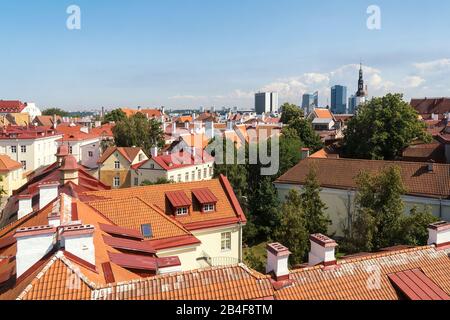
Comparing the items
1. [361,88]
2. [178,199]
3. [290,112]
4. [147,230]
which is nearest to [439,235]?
[147,230]

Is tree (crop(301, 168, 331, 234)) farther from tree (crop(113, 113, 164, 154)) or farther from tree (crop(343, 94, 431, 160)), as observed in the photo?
tree (crop(113, 113, 164, 154))

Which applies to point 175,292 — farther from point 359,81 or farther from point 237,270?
point 359,81

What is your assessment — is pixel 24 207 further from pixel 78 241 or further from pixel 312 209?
pixel 312 209

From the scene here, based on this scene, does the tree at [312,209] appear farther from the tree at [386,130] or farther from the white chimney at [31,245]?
A: the tree at [386,130]

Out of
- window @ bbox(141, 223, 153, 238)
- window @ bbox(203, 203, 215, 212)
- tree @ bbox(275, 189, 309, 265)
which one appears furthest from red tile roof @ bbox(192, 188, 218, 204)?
window @ bbox(141, 223, 153, 238)

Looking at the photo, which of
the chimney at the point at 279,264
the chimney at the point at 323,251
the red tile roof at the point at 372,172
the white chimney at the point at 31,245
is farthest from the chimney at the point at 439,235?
the red tile roof at the point at 372,172
